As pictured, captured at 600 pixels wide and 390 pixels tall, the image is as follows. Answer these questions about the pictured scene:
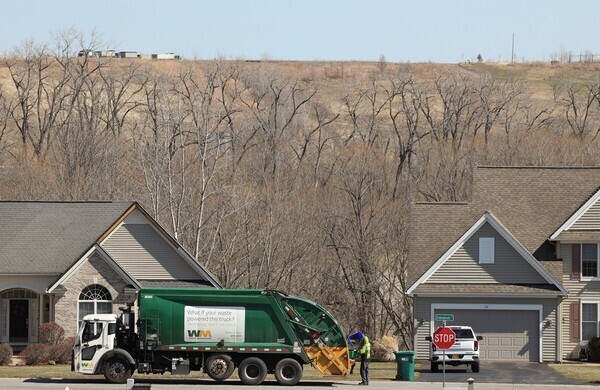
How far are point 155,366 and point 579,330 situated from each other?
67.5 feet

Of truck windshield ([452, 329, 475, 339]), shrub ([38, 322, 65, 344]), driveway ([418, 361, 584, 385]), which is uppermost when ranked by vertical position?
truck windshield ([452, 329, 475, 339])

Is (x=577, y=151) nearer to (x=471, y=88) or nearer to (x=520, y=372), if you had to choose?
(x=471, y=88)

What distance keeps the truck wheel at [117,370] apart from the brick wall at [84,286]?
36.3ft

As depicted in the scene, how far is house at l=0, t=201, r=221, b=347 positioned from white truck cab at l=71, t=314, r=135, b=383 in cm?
1023

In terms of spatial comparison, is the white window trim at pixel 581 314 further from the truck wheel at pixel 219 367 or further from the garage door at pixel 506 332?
the truck wheel at pixel 219 367

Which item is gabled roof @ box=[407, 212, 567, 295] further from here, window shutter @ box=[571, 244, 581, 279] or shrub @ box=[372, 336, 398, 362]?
shrub @ box=[372, 336, 398, 362]

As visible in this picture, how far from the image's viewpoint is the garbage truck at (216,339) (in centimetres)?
3994

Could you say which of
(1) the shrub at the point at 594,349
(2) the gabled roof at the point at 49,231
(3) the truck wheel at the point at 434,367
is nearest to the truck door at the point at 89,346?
(2) the gabled roof at the point at 49,231

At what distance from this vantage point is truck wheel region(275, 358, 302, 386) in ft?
131

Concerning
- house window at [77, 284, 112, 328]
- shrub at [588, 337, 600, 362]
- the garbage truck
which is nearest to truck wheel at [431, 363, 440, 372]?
the garbage truck

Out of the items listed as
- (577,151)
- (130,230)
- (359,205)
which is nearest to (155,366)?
(130,230)

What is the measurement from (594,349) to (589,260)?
157 inches

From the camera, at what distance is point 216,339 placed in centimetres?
4022

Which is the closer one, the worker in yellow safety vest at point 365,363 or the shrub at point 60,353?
the worker in yellow safety vest at point 365,363
